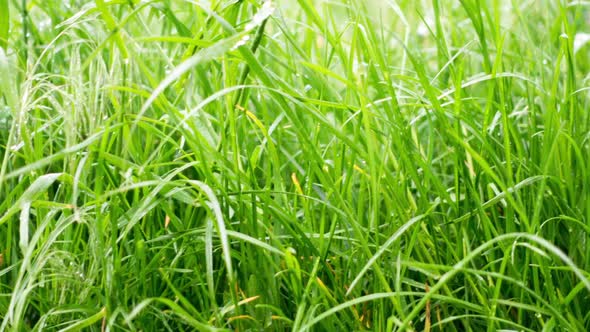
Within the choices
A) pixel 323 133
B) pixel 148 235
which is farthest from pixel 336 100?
pixel 148 235

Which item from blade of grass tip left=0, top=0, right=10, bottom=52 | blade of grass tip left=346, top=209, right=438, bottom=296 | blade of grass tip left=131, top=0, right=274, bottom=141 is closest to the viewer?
blade of grass tip left=131, top=0, right=274, bottom=141

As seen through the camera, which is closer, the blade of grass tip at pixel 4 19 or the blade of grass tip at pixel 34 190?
the blade of grass tip at pixel 34 190

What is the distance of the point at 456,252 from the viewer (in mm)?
1352

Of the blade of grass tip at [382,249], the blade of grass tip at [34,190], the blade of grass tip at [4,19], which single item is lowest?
the blade of grass tip at [382,249]

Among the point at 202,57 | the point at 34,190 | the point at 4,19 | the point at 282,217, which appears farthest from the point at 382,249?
the point at 4,19

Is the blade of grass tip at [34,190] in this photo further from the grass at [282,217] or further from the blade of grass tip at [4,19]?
the blade of grass tip at [4,19]

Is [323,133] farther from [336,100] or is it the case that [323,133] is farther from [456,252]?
[456,252]

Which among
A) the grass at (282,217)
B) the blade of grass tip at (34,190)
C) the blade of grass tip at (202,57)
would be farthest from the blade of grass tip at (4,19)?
the blade of grass tip at (202,57)

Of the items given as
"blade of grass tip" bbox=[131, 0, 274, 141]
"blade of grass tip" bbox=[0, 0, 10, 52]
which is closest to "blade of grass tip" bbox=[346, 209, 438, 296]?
"blade of grass tip" bbox=[131, 0, 274, 141]

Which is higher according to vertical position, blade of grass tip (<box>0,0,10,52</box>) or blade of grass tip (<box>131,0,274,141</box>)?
blade of grass tip (<box>0,0,10,52</box>)

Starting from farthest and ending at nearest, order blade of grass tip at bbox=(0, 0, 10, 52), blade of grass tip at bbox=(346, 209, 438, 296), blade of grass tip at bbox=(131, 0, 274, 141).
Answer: blade of grass tip at bbox=(0, 0, 10, 52) → blade of grass tip at bbox=(346, 209, 438, 296) → blade of grass tip at bbox=(131, 0, 274, 141)

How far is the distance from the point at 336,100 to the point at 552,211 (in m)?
0.42

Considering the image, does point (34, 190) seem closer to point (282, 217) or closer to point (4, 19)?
point (282, 217)

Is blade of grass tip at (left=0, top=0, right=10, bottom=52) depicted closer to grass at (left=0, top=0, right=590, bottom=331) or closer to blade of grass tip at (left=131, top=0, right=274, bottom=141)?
grass at (left=0, top=0, right=590, bottom=331)
